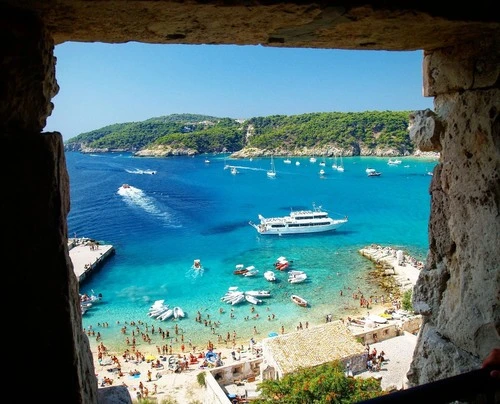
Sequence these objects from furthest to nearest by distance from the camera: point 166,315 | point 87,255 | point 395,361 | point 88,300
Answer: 1. point 87,255
2. point 88,300
3. point 166,315
4. point 395,361

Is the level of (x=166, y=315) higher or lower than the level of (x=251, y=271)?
lower

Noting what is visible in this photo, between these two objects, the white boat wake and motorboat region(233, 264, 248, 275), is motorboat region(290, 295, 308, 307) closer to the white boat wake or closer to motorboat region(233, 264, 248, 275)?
motorboat region(233, 264, 248, 275)

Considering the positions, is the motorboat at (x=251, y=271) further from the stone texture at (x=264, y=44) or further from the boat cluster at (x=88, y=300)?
the stone texture at (x=264, y=44)

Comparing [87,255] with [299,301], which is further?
[87,255]

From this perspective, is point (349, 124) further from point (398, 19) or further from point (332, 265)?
point (398, 19)

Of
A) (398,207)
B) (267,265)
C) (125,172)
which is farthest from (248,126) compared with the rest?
(267,265)

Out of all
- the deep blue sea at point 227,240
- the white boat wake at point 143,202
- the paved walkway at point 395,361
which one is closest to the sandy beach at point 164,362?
the paved walkway at point 395,361

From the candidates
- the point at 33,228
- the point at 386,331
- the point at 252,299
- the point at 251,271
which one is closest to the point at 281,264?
the point at 251,271

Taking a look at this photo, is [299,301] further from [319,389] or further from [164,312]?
[319,389]
